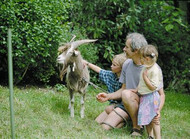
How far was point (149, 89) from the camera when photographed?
479 cm

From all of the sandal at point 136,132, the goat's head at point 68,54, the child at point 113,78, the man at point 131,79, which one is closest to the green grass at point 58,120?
the sandal at point 136,132

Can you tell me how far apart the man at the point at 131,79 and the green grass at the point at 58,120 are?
1.39ft

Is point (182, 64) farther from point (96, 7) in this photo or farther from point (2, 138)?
point (2, 138)

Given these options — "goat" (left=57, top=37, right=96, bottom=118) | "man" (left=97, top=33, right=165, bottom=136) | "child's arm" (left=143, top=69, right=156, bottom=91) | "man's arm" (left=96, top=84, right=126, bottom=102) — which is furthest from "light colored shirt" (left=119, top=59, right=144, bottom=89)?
"goat" (left=57, top=37, right=96, bottom=118)

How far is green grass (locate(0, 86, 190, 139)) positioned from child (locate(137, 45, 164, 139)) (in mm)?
479

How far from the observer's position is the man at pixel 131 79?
5.05 meters

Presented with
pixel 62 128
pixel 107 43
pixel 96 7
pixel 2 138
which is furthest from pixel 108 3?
pixel 2 138

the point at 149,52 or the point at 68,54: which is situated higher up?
the point at 149,52

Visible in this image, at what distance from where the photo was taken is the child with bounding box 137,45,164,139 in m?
4.70

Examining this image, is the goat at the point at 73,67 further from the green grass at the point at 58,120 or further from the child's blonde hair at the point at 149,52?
the child's blonde hair at the point at 149,52

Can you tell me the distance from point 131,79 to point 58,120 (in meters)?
1.43

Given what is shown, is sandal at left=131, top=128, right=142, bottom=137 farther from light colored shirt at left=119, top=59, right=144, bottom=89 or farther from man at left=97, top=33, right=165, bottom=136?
light colored shirt at left=119, top=59, right=144, bottom=89

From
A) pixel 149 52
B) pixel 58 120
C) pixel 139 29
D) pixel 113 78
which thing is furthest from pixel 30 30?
pixel 139 29

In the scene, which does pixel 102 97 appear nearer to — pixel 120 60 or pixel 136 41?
pixel 120 60
